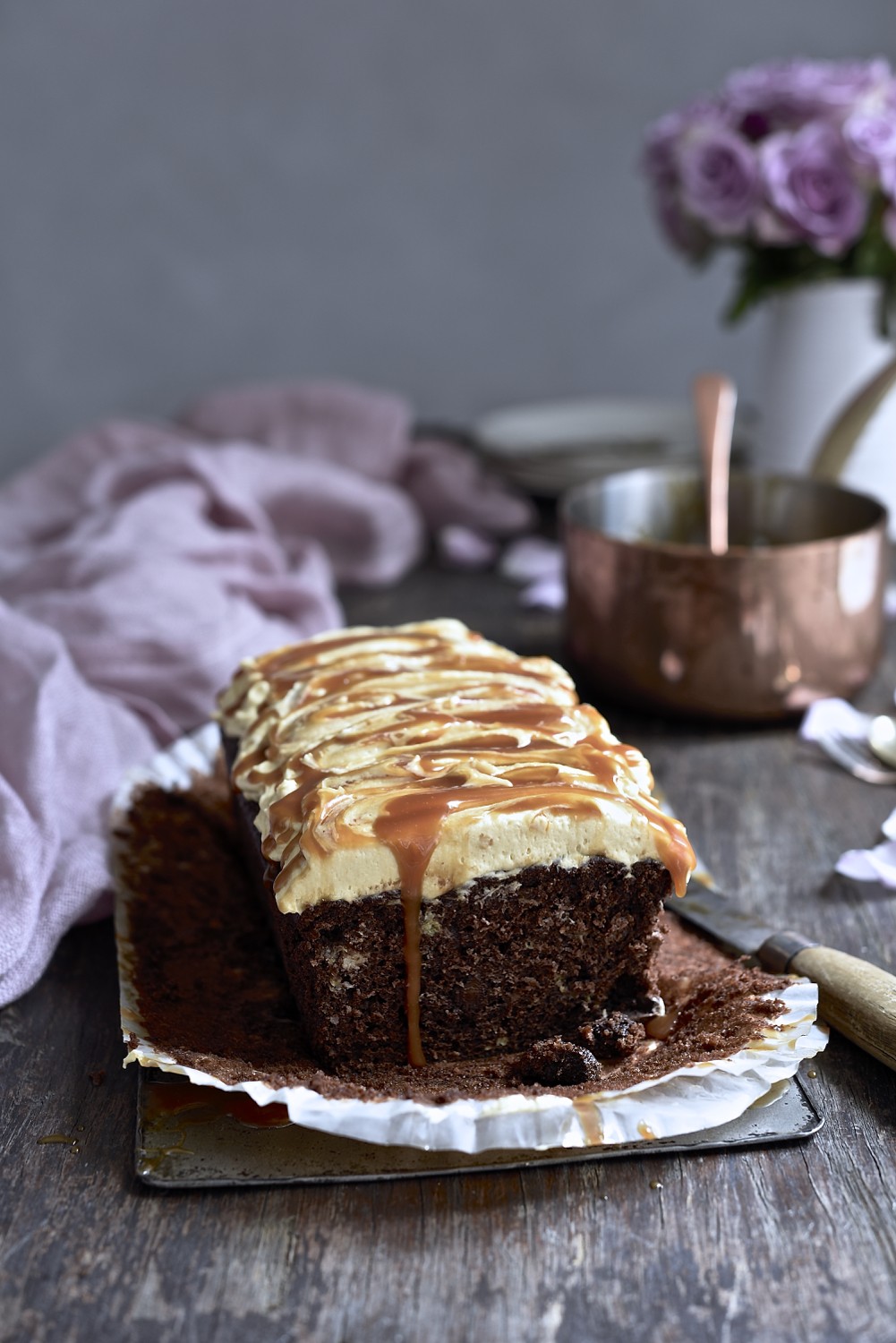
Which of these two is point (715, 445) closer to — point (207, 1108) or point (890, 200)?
point (890, 200)

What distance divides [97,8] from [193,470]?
1461 millimetres

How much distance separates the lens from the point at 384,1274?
0.90 m

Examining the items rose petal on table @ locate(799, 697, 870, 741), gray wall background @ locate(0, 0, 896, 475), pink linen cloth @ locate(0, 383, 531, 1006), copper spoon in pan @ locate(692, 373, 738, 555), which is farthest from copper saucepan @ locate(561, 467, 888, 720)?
gray wall background @ locate(0, 0, 896, 475)

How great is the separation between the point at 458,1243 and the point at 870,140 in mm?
1715

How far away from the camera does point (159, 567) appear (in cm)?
189

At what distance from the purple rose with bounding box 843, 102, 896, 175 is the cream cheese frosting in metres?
1.11

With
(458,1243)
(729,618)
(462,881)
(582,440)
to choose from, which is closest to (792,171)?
(582,440)

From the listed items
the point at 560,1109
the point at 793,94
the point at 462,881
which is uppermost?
the point at 793,94

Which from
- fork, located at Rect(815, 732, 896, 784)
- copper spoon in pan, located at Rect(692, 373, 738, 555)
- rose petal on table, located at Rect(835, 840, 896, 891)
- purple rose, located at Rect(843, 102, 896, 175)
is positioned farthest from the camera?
purple rose, located at Rect(843, 102, 896, 175)

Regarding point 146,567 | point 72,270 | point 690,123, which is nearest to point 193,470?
point 146,567

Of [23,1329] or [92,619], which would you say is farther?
[92,619]

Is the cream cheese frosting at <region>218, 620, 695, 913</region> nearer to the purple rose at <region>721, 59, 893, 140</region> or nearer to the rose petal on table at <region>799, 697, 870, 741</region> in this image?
the rose petal on table at <region>799, 697, 870, 741</region>

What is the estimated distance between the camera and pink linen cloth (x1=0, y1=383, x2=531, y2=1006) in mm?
1393

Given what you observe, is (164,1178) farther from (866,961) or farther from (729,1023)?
(866,961)
